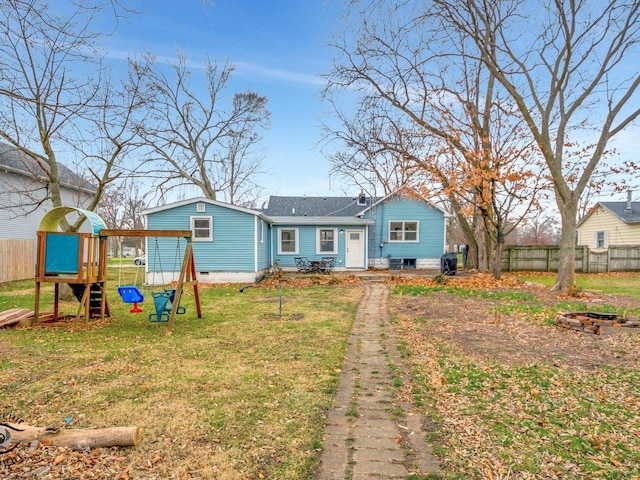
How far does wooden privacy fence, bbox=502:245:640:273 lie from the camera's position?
→ 63.2 feet

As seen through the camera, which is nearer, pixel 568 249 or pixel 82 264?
pixel 82 264

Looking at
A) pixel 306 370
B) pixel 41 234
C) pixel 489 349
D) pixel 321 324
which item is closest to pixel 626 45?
pixel 489 349

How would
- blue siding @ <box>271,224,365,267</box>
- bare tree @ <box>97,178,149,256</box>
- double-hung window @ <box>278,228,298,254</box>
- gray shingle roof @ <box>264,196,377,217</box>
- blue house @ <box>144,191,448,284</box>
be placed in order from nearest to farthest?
blue house @ <box>144,191,448,284</box> < blue siding @ <box>271,224,365,267</box> < double-hung window @ <box>278,228,298,254</box> < gray shingle roof @ <box>264,196,377,217</box> < bare tree @ <box>97,178,149,256</box>

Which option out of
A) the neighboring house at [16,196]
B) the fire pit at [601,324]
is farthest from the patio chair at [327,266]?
the fire pit at [601,324]

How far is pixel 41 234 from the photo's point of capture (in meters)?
7.55

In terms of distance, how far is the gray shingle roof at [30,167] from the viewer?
1581cm

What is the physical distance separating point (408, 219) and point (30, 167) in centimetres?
1727

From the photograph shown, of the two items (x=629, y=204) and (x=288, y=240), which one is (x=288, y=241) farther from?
(x=629, y=204)

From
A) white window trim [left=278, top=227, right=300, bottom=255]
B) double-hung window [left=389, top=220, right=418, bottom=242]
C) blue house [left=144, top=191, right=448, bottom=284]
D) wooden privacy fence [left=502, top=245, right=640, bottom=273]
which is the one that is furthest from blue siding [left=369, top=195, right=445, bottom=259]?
white window trim [left=278, top=227, right=300, bottom=255]

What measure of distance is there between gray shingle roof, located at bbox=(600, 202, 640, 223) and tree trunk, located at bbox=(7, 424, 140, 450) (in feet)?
90.2

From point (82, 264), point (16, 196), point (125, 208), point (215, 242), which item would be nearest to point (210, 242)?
point (215, 242)

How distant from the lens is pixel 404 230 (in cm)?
1978

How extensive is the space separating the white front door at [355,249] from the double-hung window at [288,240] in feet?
8.87

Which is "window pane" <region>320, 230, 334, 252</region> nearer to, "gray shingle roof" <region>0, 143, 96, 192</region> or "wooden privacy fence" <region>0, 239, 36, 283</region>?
"gray shingle roof" <region>0, 143, 96, 192</region>
